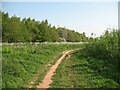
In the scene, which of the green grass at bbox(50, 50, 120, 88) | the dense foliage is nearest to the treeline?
the dense foliage

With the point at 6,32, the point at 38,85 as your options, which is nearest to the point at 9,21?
the point at 6,32

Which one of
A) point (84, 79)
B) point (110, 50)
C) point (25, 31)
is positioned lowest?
point (84, 79)

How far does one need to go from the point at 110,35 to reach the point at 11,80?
1478 cm

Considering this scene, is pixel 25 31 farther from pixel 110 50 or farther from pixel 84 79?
pixel 84 79

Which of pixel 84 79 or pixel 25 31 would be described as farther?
pixel 25 31

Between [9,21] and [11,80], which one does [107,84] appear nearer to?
[11,80]

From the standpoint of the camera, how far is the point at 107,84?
12727 mm

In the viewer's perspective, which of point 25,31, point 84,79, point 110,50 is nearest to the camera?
point 84,79

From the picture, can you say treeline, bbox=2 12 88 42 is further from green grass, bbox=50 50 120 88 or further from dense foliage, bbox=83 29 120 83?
green grass, bbox=50 50 120 88

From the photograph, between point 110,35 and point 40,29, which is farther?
point 40,29

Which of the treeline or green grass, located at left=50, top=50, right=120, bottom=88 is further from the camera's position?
the treeline

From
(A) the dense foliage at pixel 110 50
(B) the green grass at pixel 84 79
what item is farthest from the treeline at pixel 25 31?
(B) the green grass at pixel 84 79

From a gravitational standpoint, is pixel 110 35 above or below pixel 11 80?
above

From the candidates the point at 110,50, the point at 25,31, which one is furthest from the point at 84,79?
the point at 25,31
